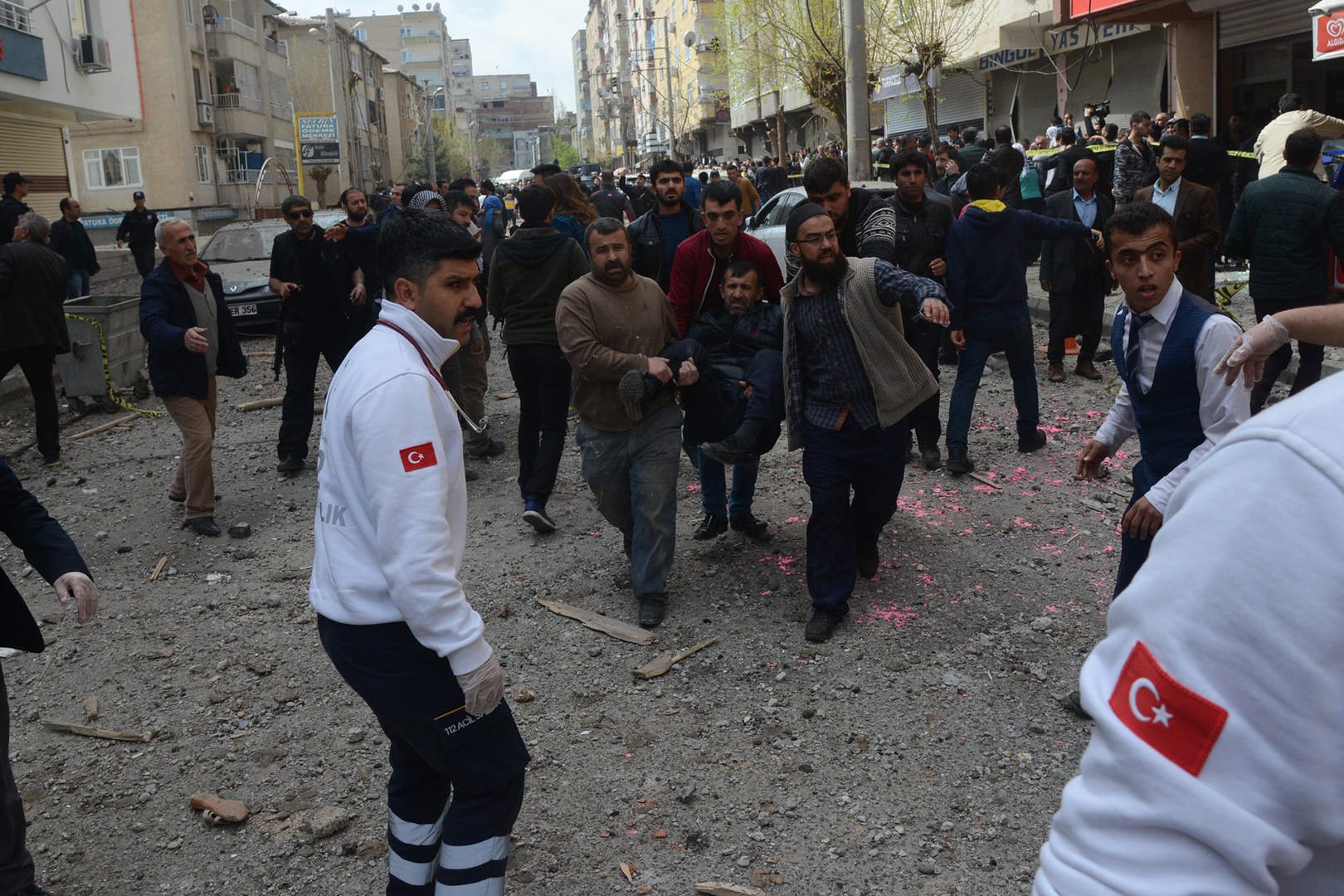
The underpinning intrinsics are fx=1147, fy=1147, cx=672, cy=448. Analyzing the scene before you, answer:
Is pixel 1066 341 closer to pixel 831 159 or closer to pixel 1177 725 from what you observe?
pixel 831 159

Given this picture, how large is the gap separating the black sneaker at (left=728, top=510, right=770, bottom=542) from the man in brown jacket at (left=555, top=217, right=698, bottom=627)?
3.32ft

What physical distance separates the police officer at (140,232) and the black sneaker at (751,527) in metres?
19.2

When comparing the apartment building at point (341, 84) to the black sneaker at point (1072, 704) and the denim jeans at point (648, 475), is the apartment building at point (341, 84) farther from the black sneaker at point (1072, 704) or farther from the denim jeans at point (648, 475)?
the black sneaker at point (1072, 704)

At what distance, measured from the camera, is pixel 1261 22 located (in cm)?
1909

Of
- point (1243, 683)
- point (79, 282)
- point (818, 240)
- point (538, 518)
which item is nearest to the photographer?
point (1243, 683)

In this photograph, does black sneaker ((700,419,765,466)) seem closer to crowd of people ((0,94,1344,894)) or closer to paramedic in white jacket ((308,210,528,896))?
crowd of people ((0,94,1344,894))

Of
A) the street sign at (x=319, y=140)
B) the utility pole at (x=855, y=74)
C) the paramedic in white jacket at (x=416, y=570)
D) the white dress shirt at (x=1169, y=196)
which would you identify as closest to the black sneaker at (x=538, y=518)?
the paramedic in white jacket at (x=416, y=570)

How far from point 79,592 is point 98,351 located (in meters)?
9.84

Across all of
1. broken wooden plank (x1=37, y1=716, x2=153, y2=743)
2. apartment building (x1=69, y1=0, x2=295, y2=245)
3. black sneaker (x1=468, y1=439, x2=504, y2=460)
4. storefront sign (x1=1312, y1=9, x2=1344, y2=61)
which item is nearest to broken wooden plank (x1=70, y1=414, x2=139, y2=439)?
black sneaker (x1=468, y1=439, x2=504, y2=460)

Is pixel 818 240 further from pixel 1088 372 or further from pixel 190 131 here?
pixel 190 131

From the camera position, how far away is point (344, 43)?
237ft

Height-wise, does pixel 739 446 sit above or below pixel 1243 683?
below

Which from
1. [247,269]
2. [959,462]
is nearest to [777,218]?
[959,462]

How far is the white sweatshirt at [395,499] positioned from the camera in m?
2.58
